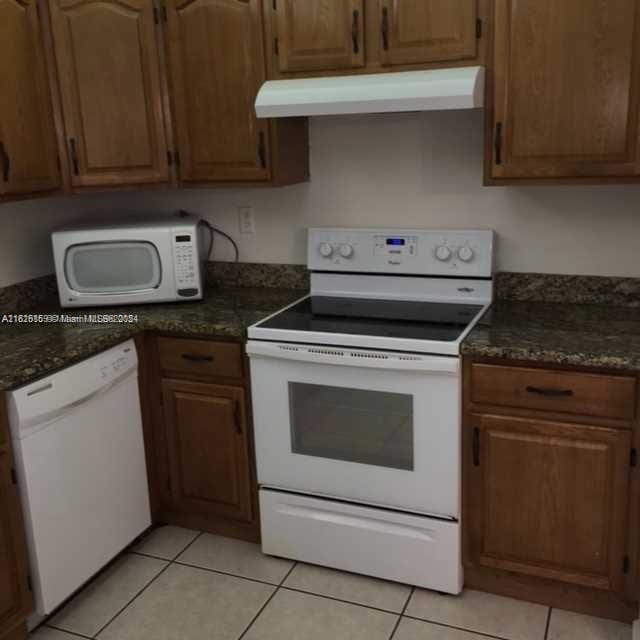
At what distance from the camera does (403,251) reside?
8.70 feet

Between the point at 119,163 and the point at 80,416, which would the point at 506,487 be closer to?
the point at 80,416

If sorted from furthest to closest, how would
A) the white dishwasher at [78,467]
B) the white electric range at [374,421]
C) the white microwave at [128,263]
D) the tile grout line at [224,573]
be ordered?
the white microwave at [128,263] → the tile grout line at [224,573] → the white electric range at [374,421] → the white dishwasher at [78,467]

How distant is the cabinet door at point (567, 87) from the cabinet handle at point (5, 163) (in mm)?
1563

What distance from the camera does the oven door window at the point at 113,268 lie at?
2.68 m

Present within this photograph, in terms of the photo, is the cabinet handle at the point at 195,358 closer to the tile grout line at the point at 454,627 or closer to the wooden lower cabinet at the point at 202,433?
the wooden lower cabinet at the point at 202,433

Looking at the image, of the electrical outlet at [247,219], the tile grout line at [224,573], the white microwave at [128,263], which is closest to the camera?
the tile grout line at [224,573]

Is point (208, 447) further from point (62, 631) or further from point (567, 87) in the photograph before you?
point (567, 87)

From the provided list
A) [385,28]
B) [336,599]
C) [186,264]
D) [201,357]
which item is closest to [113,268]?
[186,264]

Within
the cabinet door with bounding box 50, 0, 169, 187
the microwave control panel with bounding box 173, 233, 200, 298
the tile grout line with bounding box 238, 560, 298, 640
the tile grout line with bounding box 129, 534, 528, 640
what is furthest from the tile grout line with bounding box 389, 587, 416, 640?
the cabinet door with bounding box 50, 0, 169, 187

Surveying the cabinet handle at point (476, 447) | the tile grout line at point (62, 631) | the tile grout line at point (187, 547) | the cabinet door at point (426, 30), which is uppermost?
the cabinet door at point (426, 30)

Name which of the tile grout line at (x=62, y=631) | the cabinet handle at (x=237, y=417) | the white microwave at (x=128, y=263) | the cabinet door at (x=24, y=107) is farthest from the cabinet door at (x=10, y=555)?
the cabinet door at (x=24, y=107)

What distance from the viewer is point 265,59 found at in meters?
2.43

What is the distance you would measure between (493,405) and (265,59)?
54.0 inches

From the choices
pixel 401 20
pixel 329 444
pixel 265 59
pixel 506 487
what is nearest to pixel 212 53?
pixel 265 59
